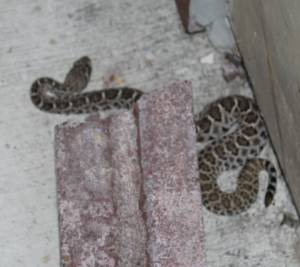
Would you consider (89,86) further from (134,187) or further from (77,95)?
(134,187)

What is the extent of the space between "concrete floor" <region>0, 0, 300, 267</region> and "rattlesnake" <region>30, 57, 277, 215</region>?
179 mm

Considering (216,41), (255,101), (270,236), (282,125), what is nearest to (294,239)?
(270,236)

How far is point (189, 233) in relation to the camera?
122 inches

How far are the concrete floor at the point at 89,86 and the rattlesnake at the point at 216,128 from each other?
18 centimetres

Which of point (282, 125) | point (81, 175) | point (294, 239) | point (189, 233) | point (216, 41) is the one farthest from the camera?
point (216, 41)

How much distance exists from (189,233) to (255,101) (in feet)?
8.04

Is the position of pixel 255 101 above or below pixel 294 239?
above

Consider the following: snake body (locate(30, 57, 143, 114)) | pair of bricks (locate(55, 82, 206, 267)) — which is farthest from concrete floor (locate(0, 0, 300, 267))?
pair of bricks (locate(55, 82, 206, 267))

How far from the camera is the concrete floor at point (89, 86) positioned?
440 cm

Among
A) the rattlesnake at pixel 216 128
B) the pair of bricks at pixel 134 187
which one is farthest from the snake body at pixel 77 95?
the pair of bricks at pixel 134 187

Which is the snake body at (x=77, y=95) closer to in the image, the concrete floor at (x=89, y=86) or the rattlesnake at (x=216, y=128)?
the rattlesnake at (x=216, y=128)

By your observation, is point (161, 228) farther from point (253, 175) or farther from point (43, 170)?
point (43, 170)

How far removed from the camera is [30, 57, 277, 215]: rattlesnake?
4449 millimetres

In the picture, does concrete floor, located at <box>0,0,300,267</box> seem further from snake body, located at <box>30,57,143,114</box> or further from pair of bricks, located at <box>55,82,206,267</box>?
pair of bricks, located at <box>55,82,206,267</box>
